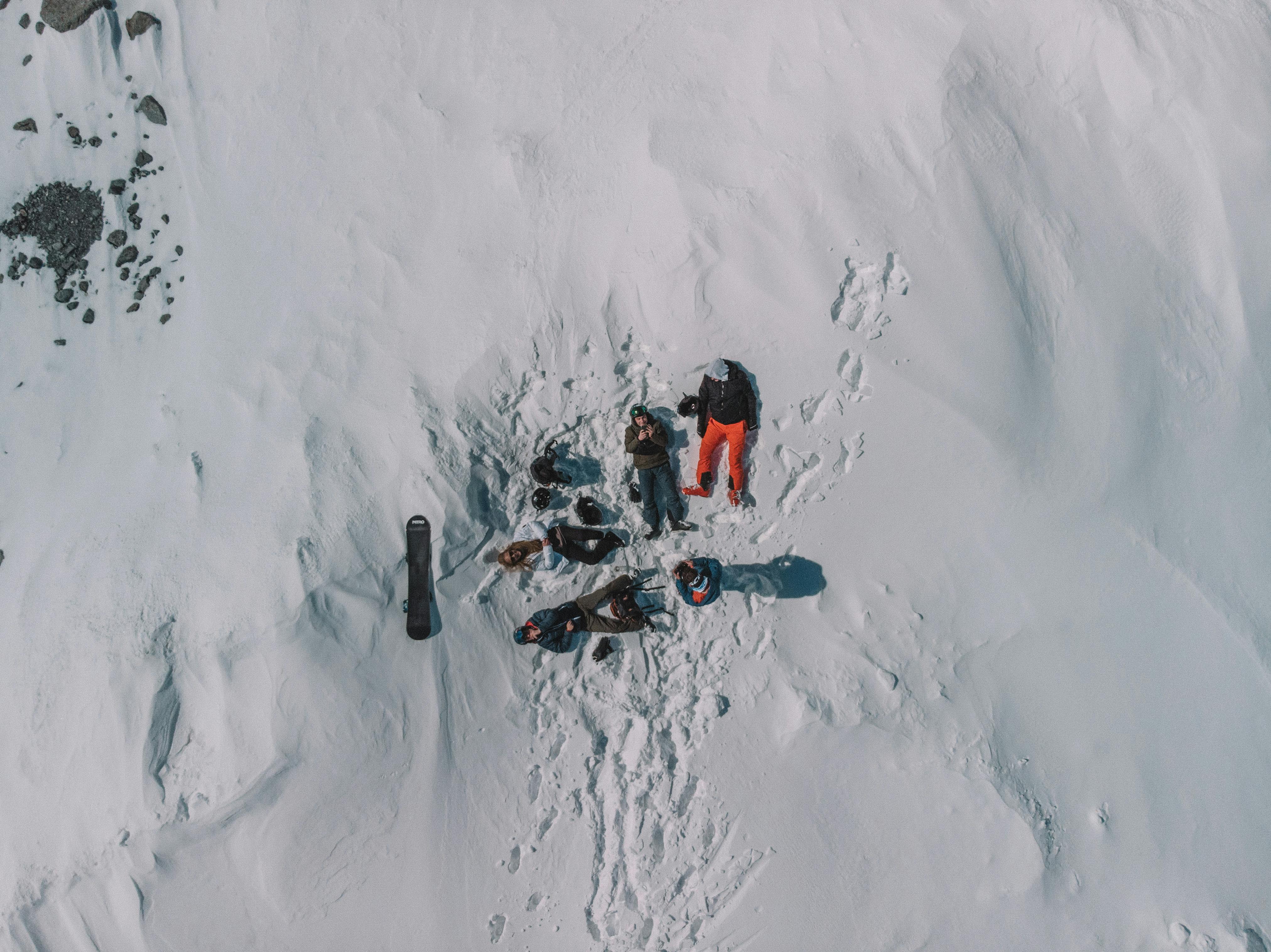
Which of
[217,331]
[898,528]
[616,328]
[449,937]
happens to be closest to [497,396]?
[616,328]

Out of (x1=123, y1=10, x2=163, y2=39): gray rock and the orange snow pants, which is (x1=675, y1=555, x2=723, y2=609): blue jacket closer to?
the orange snow pants

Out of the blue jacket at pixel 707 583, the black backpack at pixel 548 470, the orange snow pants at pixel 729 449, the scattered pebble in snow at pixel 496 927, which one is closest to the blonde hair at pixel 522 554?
the black backpack at pixel 548 470

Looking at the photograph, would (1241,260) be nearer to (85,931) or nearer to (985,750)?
(985,750)

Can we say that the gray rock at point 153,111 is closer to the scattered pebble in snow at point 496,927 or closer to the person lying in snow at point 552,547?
the person lying in snow at point 552,547

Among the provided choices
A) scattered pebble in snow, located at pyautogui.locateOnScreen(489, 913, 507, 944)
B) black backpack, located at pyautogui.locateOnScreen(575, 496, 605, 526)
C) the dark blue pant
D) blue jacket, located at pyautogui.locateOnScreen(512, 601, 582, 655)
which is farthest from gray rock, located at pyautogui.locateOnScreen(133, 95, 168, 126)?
scattered pebble in snow, located at pyautogui.locateOnScreen(489, 913, 507, 944)

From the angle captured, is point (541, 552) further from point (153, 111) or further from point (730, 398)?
point (153, 111)

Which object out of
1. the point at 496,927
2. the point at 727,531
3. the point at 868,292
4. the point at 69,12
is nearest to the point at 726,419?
the point at 727,531

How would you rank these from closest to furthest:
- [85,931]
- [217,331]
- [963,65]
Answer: [85,931] < [963,65] < [217,331]
